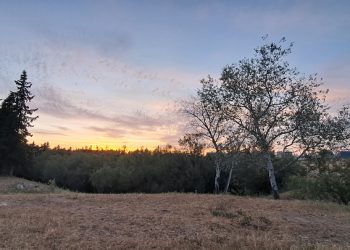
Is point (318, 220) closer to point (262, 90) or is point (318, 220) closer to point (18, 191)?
point (262, 90)

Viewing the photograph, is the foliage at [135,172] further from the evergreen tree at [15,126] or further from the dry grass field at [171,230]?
the dry grass field at [171,230]

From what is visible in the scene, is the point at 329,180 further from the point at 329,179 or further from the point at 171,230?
the point at 171,230

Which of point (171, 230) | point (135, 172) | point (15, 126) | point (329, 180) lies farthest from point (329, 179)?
point (15, 126)

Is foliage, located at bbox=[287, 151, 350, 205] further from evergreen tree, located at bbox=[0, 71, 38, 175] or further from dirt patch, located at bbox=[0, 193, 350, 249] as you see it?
evergreen tree, located at bbox=[0, 71, 38, 175]

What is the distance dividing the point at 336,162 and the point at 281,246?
33.6 ft

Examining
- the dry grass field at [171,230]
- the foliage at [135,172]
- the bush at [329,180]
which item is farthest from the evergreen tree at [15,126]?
the bush at [329,180]

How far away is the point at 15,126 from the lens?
88.2 feet

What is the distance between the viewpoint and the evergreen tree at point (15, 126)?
26500mm

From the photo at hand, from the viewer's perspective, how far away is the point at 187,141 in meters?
21.7

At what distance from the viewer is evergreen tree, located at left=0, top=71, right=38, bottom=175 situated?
26.5 m

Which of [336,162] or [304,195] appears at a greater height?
[336,162]

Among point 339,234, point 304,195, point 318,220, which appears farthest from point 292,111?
point 339,234

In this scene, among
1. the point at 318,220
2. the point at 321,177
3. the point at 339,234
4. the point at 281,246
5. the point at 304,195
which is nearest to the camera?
the point at 281,246

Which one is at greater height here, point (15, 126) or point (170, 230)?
point (15, 126)
